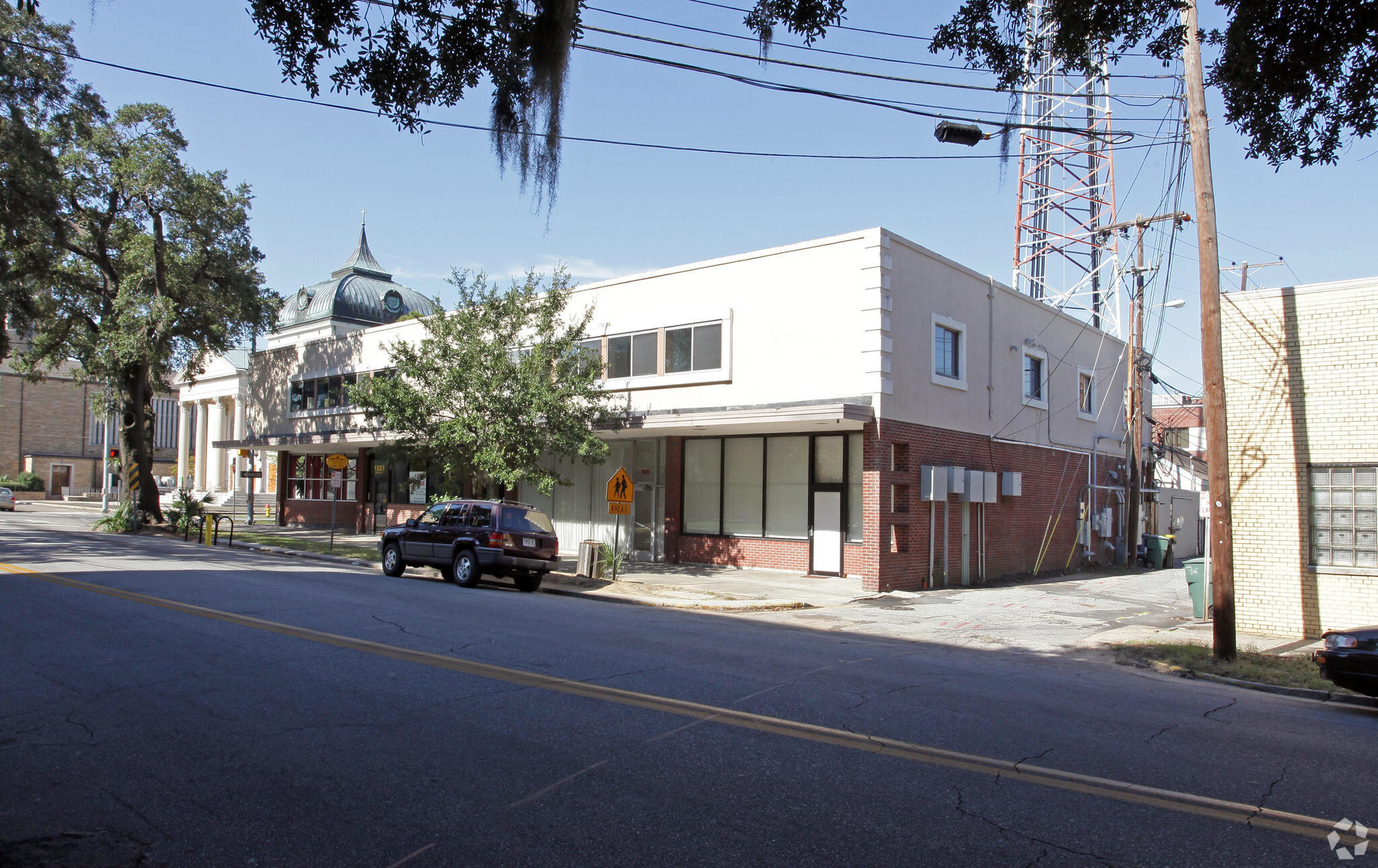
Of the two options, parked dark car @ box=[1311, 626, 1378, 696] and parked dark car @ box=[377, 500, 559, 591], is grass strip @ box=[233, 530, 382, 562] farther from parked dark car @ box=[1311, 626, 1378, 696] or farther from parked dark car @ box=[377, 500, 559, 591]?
parked dark car @ box=[1311, 626, 1378, 696]

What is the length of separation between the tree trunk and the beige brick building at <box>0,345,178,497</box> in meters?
47.4

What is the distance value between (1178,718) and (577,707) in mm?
5253

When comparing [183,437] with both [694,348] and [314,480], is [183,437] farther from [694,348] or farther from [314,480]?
[694,348]

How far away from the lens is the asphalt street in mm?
4617

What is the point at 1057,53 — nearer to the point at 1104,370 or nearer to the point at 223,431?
the point at 1104,370

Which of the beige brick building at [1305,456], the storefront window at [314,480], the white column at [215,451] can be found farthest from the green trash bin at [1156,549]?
the white column at [215,451]

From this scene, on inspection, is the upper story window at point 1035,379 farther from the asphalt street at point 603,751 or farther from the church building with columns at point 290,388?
the church building with columns at point 290,388

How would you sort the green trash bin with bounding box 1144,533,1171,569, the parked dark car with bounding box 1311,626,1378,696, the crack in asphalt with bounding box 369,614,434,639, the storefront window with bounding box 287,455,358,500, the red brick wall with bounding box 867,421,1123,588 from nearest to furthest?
the parked dark car with bounding box 1311,626,1378,696
the crack in asphalt with bounding box 369,614,434,639
the red brick wall with bounding box 867,421,1123,588
the green trash bin with bounding box 1144,533,1171,569
the storefront window with bounding box 287,455,358,500

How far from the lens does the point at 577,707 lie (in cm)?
728

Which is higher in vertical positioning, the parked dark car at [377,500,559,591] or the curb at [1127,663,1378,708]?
the parked dark car at [377,500,559,591]

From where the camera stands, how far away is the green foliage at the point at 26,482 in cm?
6856

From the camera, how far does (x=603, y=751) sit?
6.08 m

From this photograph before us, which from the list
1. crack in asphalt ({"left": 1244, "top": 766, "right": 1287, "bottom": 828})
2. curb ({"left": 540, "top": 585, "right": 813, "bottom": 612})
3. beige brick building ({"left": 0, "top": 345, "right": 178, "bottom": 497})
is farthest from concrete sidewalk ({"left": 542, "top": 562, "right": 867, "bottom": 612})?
beige brick building ({"left": 0, "top": 345, "right": 178, "bottom": 497})

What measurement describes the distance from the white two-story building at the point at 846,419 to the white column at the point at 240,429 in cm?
2817
